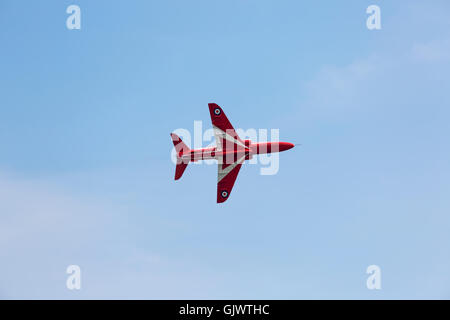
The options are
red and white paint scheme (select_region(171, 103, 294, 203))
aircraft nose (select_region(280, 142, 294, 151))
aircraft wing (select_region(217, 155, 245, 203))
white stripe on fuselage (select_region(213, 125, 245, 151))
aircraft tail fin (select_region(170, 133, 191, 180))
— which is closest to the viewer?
aircraft tail fin (select_region(170, 133, 191, 180))

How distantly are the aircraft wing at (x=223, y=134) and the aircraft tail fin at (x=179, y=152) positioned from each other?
22.1 feet

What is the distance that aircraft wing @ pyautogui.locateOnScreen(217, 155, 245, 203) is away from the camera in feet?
382

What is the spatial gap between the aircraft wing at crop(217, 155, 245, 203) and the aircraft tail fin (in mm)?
8144

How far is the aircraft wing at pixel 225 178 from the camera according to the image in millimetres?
116500

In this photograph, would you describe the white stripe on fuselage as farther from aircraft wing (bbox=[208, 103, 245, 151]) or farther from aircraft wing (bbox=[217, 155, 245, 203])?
aircraft wing (bbox=[217, 155, 245, 203])

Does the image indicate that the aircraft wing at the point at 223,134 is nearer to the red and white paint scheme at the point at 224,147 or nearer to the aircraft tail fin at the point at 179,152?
the red and white paint scheme at the point at 224,147

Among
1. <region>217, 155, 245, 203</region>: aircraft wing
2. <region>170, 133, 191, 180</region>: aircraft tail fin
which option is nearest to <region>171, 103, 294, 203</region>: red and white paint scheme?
<region>170, 133, 191, 180</region>: aircraft tail fin

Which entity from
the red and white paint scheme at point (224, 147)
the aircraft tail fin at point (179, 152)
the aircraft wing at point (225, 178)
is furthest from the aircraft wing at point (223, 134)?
the aircraft tail fin at point (179, 152)

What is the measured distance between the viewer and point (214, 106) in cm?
11431

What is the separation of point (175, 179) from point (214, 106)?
665 inches

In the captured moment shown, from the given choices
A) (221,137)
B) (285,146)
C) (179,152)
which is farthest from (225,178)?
(285,146)
